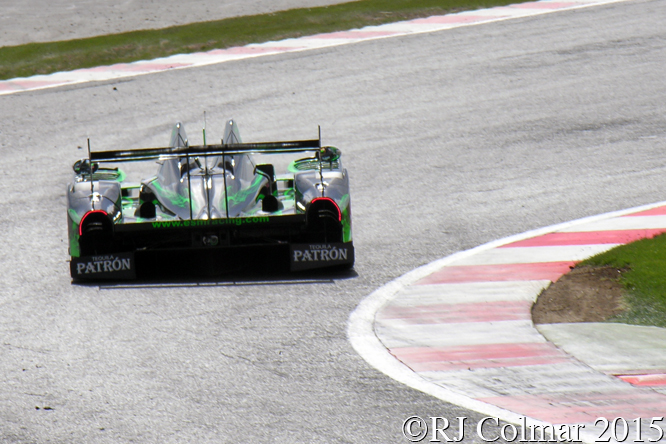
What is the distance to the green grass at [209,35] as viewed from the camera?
17125mm

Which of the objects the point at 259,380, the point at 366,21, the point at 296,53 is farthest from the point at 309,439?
the point at 366,21

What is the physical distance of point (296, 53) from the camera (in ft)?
55.4

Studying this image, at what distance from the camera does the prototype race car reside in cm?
796

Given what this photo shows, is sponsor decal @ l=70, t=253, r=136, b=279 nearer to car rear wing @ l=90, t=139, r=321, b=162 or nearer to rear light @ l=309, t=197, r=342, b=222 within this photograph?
car rear wing @ l=90, t=139, r=321, b=162

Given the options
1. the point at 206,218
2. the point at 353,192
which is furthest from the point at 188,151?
the point at 353,192

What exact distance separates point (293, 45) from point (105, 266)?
10.3m

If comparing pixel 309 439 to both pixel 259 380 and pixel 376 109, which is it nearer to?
pixel 259 380

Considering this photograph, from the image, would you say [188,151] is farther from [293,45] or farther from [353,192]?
[293,45]

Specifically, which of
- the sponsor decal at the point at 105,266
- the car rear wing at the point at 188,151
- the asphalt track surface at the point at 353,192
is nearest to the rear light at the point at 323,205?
the car rear wing at the point at 188,151

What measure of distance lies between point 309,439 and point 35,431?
1544mm

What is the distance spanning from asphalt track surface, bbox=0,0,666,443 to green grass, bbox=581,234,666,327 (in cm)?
147

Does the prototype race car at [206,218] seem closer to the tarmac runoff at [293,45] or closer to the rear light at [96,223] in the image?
the rear light at [96,223]

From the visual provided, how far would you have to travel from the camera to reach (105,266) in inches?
313

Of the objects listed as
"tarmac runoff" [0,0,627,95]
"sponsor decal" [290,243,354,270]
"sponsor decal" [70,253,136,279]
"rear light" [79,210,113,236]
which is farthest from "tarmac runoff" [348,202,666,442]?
"tarmac runoff" [0,0,627,95]
